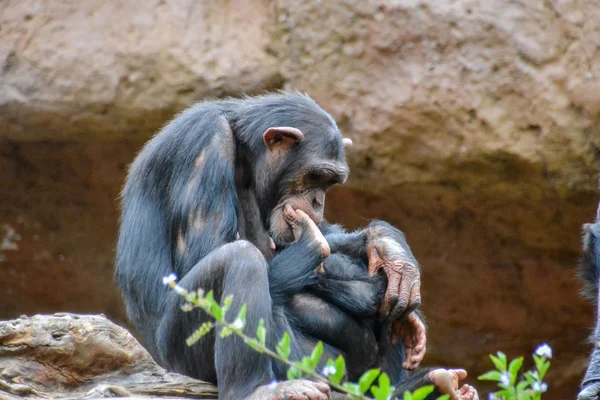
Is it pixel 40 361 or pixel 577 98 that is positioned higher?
pixel 577 98

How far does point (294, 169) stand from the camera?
5.05 m

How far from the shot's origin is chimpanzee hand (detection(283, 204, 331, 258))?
457 cm

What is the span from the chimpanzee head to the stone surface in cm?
86

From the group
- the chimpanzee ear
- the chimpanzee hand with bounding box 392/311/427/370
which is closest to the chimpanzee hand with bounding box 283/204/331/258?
the chimpanzee ear

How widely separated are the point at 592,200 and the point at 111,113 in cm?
340

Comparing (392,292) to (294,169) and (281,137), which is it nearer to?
(294,169)

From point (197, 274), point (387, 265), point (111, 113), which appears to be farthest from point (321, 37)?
point (197, 274)

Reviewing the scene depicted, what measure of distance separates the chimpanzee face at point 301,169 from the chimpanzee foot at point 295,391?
3.76 ft

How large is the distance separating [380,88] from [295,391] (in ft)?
11.7

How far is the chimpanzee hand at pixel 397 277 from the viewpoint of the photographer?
15.5 feet

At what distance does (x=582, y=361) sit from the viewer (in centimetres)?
806

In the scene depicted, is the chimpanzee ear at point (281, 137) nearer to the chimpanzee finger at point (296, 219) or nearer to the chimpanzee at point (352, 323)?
the chimpanzee finger at point (296, 219)

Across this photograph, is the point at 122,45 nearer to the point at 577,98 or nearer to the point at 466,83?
→ the point at 466,83

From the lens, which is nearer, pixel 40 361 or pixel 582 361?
pixel 40 361
